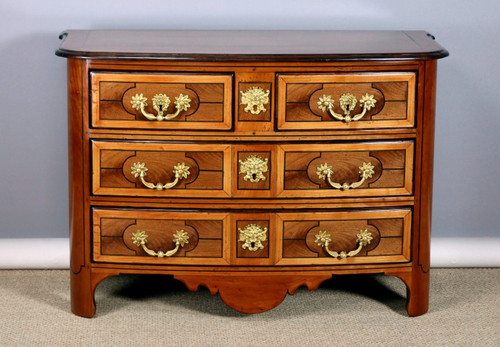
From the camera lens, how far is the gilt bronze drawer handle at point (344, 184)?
9.21 ft

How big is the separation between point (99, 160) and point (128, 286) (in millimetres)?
596

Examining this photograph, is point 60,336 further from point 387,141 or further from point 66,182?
point 387,141

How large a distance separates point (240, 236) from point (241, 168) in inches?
8.0

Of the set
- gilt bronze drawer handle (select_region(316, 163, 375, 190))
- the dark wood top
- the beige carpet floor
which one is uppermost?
the dark wood top

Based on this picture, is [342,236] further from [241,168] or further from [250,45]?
[250,45]

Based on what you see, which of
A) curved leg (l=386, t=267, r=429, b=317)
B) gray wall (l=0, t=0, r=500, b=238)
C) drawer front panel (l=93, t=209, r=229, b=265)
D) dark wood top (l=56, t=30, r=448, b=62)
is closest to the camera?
Answer: dark wood top (l=56, t=30, r=448, b=62)

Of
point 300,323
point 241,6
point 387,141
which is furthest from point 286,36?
point 300,323

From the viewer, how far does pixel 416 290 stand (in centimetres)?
298

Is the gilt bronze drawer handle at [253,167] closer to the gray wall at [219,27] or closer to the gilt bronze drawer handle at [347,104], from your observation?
the gilt bronze drawer handle at [347,104]

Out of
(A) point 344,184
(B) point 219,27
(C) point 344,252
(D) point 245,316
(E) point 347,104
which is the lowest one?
(D) point 245,316

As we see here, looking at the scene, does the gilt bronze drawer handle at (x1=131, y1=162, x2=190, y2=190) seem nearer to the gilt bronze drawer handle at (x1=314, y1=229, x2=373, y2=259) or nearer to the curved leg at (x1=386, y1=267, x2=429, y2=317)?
the gilt bronze drawer handle at (x1=314, y1=229, x2=373, y2=259)

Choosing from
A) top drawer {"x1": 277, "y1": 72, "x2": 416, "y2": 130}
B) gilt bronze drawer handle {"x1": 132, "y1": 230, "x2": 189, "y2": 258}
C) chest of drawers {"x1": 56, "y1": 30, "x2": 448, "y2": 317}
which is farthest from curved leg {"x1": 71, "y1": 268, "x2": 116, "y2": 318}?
top drawer {"x1": 277, "y1": 72, "x2": 416, "y2": 130}

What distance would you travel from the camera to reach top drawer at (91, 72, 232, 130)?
2.74 meters

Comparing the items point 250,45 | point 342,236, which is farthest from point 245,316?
point 250,45
